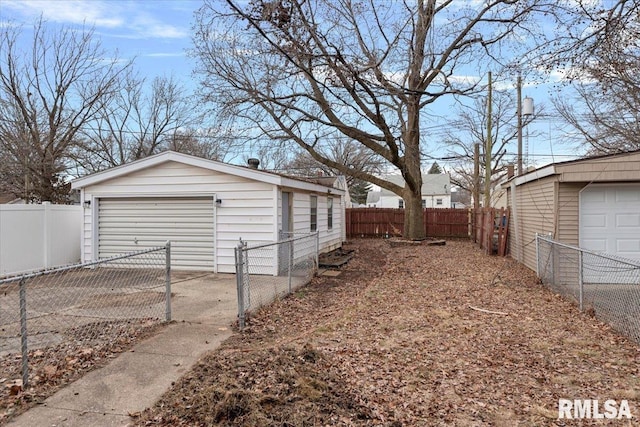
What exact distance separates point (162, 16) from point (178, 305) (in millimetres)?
6915

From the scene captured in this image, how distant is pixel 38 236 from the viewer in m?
10.1

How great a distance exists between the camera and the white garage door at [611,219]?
Answer: 337 inches

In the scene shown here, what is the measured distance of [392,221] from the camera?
74.4ft

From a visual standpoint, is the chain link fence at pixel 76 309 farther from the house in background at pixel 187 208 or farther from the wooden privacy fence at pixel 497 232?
the wooden privacy fence at pixel 497 232

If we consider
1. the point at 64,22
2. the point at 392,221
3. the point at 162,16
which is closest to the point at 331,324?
the point at 162,16

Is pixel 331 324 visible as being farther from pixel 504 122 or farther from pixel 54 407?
pixel 504 122

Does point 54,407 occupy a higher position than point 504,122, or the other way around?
point 504,122

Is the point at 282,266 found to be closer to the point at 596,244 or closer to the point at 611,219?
the point at 596,244

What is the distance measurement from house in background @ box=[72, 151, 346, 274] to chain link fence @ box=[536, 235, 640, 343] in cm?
580

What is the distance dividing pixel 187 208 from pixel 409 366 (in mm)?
7736

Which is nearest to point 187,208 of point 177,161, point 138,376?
point 177,161

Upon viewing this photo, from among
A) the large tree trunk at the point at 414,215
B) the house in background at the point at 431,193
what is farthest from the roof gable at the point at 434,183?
the large tree trunk at the point at 414,215

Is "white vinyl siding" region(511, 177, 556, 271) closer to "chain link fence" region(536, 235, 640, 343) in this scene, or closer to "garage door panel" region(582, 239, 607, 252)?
"garage door panel" region(582, 239, 607, 252)

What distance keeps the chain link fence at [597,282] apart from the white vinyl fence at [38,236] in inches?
454
